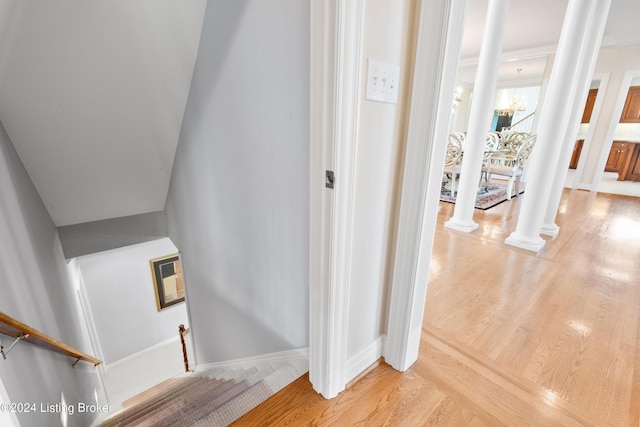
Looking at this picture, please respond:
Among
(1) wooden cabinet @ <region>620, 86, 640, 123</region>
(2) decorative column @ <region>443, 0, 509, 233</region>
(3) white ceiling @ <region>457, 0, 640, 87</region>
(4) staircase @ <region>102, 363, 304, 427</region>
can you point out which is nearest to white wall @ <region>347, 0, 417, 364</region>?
(4) staircase @ <region>102, 363, 304, 427</region>

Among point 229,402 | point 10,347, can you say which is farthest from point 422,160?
point 10,347

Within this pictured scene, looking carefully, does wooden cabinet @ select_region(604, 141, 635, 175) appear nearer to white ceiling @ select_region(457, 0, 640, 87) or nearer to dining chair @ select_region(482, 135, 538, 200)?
white ceiling @ select_region(457, 0, 640, 87)

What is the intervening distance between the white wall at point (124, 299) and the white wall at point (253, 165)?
2.59 meters

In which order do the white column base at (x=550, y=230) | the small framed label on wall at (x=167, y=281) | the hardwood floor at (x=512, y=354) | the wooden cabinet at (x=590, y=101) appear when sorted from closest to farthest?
1. the hardwood floor at (x=512, y=354)
2. the white column base at (x=550, y=230)
3. the small framed label on wall at (x=167, y=281)
4. the wooden cabinet at (x=590, y=101)

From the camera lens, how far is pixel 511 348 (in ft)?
4.90

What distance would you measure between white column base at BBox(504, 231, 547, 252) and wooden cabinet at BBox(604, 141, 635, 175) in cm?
660

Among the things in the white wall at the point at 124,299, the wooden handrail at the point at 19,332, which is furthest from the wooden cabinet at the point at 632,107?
the white wall at the point at 124,299

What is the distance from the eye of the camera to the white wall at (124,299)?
4109 millimetres

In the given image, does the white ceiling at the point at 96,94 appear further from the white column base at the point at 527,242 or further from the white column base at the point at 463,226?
the white column base at the point at 527,242

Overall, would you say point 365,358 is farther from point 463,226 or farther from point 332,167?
point 463,226

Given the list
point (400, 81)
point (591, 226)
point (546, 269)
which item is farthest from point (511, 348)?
point (591, 226)

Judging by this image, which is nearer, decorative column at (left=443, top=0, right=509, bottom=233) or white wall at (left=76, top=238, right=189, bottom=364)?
decorative column at (left=443, top=0, right=509, bottom=233)

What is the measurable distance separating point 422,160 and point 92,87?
2070mm

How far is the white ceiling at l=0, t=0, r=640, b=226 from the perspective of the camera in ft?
4.74
